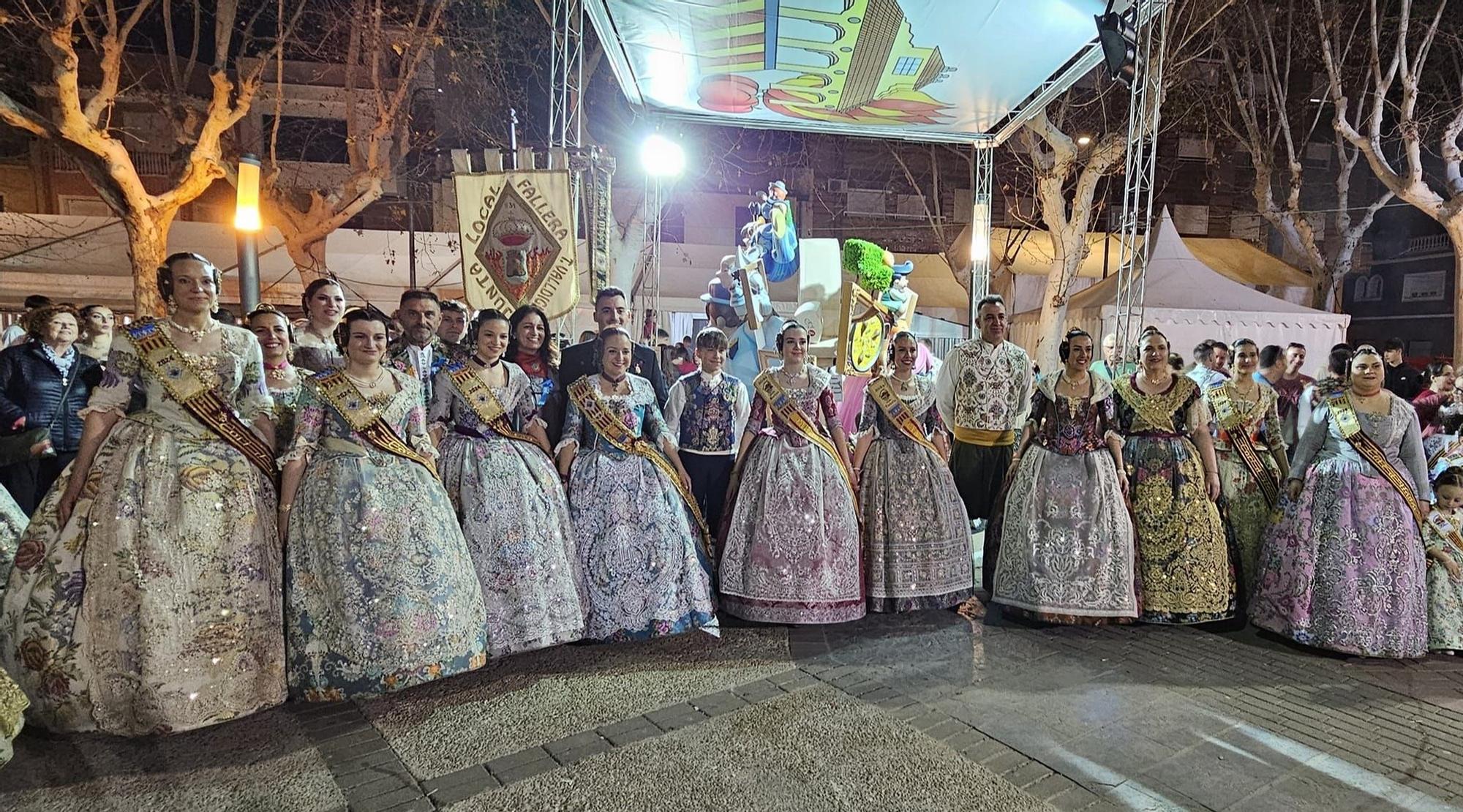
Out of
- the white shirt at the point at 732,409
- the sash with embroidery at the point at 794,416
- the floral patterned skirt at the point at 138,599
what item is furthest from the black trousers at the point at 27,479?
the sash with embroidery at the point at 794,416

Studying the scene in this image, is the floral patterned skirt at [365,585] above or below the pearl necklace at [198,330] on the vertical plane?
below

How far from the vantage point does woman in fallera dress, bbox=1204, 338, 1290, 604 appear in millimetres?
4816

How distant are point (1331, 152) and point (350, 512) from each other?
30.7 m

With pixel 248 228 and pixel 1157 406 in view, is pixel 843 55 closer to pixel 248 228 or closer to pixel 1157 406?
pixel 1157 406

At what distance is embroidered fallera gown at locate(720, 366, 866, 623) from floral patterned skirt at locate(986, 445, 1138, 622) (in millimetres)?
978

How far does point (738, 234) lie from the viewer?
23062 millimetres

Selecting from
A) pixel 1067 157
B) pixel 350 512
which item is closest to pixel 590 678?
pixel 350 512

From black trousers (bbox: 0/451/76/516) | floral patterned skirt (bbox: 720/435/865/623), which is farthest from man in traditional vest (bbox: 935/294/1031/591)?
black trousers (bbox: 0/451/76/516)

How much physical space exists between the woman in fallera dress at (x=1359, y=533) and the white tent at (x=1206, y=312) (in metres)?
8.03

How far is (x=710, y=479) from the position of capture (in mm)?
4906

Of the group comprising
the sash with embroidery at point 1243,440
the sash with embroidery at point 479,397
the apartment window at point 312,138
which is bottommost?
the sash with embroidery at point 1243,440

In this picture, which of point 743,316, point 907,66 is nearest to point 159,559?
point 907,66

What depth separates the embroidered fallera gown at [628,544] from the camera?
407 centimetres

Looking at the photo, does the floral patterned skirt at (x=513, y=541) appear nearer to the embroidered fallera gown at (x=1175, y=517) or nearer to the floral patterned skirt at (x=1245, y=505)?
the embroidered fallera gown at (x=1175, y=517)
